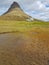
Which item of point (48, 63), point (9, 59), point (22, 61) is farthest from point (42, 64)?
point (9, 59)

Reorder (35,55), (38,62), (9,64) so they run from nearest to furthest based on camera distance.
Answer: (9,64) → (38,62) → (35,55)

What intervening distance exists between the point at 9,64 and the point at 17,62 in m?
1.17

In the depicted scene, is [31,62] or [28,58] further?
[28,58]

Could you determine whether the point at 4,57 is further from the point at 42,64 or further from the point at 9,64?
the point at 42,64

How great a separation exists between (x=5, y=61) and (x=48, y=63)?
442cm

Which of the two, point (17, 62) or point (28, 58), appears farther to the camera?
point (28, 58)

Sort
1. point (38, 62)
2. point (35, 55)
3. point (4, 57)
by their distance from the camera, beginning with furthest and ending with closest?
1. point (35, 55)
2. point (4, 57)
3. point (38, 62)

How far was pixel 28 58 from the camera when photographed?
22.6m

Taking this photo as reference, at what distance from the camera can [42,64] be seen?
20391 millimetres

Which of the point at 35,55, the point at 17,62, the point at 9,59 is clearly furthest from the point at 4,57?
the point at 35,55

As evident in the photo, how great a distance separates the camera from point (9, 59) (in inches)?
858

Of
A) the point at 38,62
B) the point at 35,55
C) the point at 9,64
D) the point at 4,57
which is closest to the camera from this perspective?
the point at 9,64

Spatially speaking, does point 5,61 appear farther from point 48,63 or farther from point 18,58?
point 48,63

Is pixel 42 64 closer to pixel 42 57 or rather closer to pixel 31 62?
pixel 31 62
